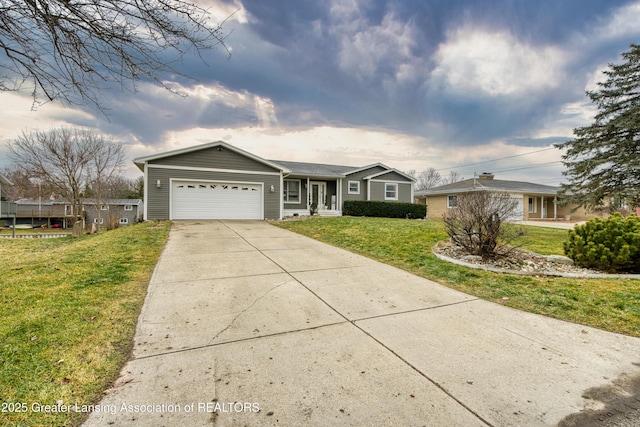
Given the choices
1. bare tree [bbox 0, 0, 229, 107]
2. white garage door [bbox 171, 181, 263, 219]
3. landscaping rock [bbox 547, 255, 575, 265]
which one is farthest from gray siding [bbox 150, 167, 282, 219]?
landscaping rock [bbox 547, 255, 575, 265]

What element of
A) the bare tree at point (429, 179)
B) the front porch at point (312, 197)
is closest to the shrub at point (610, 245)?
the front porch at point (312, 197)

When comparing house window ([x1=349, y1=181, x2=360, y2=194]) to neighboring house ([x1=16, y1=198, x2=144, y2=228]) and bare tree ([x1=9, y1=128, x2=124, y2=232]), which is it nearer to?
bare tree ([x1=9, y1=128, x2=124, y2=232])

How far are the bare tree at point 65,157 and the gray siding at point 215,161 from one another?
9.14 meters

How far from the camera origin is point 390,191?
22.5m

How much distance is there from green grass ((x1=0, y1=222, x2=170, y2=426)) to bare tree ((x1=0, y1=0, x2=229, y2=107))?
8.26 ft

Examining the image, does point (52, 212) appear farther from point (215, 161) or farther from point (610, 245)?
point (610, 245)

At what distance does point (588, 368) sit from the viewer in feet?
8.27

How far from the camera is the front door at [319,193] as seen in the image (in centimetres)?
2089

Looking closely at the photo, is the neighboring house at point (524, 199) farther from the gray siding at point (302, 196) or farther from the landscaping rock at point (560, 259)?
the landscaping rock at point (560, 259)

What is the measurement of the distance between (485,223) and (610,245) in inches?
87.3

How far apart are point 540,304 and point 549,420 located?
8.76 ft

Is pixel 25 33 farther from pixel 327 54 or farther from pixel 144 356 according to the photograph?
pixel 327 54

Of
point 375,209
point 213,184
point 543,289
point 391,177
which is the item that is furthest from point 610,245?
point 391,177

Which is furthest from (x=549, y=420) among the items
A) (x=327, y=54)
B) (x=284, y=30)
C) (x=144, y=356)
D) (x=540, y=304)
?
(x=327, y=54)
